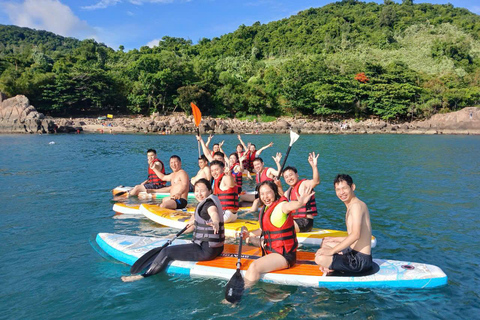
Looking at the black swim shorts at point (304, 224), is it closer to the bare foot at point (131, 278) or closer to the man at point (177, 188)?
the bare foot at point (131, 278)

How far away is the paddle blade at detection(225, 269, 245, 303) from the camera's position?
465 cm

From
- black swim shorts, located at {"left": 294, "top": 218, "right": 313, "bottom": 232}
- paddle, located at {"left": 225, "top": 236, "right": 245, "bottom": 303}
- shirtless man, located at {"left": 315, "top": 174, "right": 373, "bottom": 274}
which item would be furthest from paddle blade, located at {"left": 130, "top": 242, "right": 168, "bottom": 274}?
black swim shorts, located at {"left": 294, "top": 218, "right": 313, "bottom": 232}

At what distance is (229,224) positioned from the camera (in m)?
7.25

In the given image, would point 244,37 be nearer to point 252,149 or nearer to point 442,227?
point 252,149

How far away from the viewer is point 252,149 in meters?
14.7

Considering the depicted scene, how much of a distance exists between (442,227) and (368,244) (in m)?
4.56

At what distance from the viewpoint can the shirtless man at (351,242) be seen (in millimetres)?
4336

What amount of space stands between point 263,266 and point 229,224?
7.99ft

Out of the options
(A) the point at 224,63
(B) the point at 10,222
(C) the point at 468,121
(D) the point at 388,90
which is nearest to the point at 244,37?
(A) the point at 224,63

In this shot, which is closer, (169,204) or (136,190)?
(169,204)

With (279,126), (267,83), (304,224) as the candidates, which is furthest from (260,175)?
→ (267,83)

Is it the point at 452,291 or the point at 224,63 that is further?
the point at 224,63

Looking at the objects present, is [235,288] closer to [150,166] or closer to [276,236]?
[276,236]

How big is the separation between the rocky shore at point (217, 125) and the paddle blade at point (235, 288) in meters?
39.2
